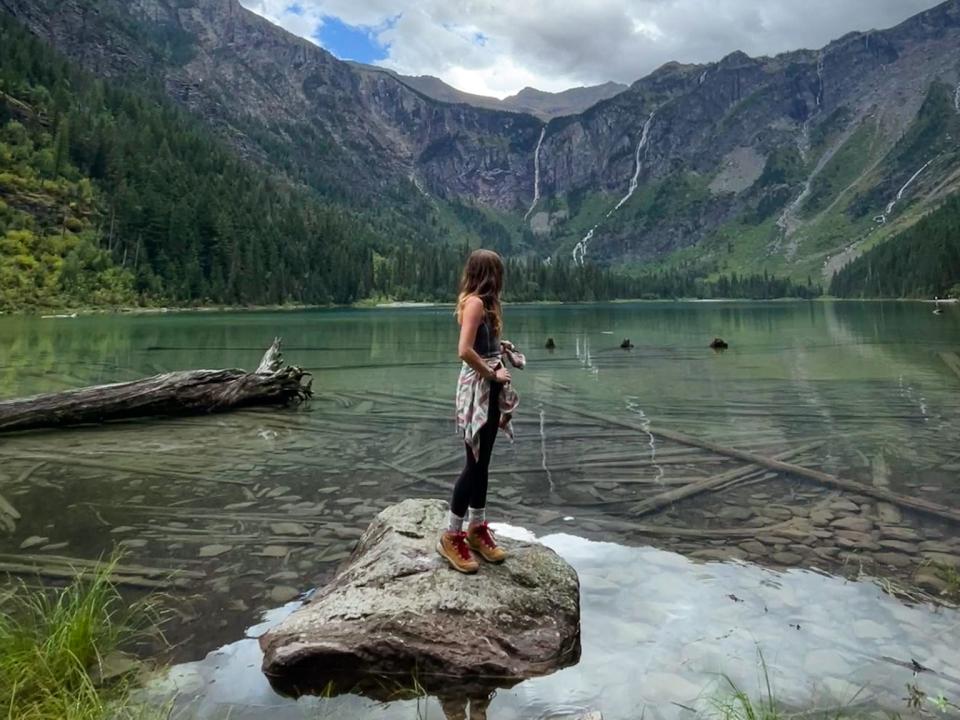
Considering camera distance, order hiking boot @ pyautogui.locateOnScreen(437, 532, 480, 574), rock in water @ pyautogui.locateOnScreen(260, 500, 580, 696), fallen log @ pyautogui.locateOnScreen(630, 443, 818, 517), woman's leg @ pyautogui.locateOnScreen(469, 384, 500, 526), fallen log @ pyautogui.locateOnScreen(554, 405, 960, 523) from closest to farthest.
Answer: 1. rock in water @ pyautogui.locateOnScreen(260, 500, 580, 696)
2. hiking boot @ pyautogui.locateOnScreen(437, 532, 480, 574)
3. woman's leg @ pyautogui.locateOnScreen(469, 384, 500, 526)
4. fallen log @ pyautogui.locateOnScreen(554, 405, 960, 523)
5. fallen log @ pyautogui.locateOnScreen(630, 443, 818, 517)

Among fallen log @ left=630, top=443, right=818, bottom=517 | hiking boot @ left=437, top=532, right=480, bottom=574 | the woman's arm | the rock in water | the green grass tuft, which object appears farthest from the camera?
fallen log @ left=630, top=443, right=818, bottom=517

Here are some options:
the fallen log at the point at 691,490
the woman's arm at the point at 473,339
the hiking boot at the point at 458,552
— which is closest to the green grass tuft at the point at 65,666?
the hiking boot at the point at 458,552

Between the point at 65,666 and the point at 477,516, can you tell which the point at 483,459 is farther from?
the point at 65,666

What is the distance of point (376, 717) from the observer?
5.10 meters

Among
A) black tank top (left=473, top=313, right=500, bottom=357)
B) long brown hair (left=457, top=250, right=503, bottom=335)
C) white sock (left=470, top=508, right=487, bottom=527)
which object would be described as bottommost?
white sock (left=470, top=508, right=487, bottom=527)

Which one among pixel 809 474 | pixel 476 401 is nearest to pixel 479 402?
pixel 476 401

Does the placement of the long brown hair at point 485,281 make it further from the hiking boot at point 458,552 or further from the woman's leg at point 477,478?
the hiking boot at point 458,552

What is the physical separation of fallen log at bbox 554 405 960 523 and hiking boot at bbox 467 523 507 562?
7625 millimetres

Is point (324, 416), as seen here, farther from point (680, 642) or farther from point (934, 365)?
point (934, 365)

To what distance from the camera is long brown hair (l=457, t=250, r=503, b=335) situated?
21.6 ft

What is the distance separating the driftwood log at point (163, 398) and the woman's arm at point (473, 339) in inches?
625

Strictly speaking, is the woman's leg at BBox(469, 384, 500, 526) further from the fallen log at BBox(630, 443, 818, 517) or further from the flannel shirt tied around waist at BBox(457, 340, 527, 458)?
the fallen log at BBox(630, 443, 818, 517)

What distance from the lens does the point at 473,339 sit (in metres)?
6.44

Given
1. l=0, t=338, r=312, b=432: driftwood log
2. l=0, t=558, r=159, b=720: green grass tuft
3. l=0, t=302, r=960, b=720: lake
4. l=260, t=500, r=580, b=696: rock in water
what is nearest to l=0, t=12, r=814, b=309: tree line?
l=0, t=338, r=312, b=432: driftwood log
